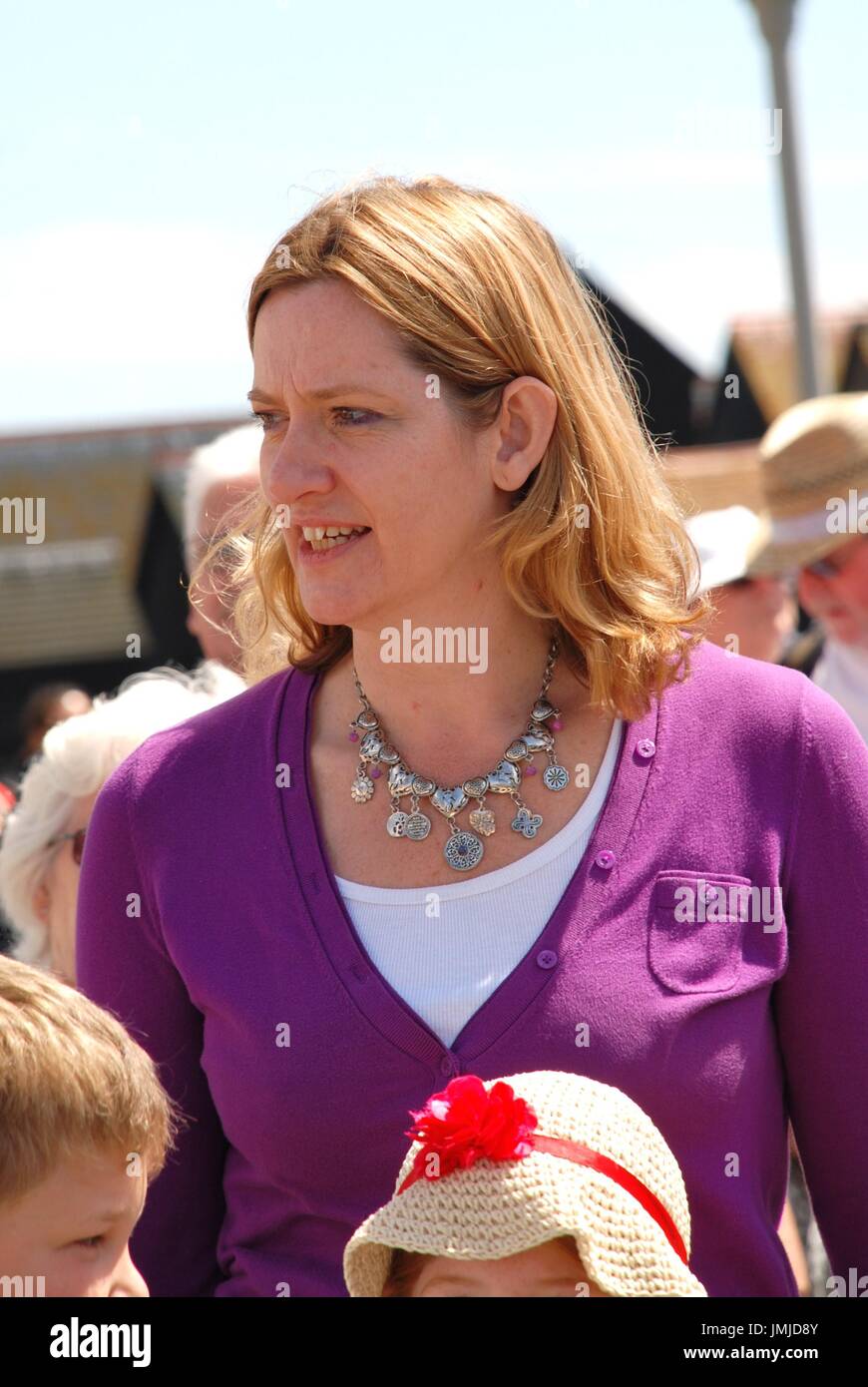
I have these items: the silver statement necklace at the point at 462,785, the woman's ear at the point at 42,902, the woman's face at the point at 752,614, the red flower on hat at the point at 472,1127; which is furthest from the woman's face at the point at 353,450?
the woman's face at the point at 752,614

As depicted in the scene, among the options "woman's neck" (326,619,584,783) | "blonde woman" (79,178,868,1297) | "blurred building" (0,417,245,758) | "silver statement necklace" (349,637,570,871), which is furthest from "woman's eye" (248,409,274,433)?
"blurred building" (0,417,245,758)

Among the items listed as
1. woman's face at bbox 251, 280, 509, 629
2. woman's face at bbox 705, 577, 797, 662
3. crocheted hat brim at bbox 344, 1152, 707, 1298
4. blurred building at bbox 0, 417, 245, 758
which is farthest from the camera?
blurred building at bbox 0, 417, 245, 758

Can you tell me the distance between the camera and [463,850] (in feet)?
8.13

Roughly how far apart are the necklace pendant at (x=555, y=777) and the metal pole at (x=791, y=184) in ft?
16.9

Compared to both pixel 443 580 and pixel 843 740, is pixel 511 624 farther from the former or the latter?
pixel 843 740

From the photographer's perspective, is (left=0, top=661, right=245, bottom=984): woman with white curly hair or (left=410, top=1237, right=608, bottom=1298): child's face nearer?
(left=410, top=1237, right=608, bottom=1298): child's face

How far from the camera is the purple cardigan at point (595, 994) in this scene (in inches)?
90.8

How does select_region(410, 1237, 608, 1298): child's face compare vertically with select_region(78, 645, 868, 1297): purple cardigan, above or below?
below

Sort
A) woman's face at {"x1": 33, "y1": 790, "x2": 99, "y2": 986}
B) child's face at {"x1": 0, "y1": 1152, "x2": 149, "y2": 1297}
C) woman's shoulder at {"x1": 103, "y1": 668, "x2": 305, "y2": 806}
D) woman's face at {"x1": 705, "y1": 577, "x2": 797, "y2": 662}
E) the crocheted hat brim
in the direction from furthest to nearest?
woman's face at {"x1": 705, "y1": 577, "x2": 797, "y2": 662}
woman's face at {"x1": 33, "y1": 790, "x2": 99, "y2": 986}
woman's shoulder at {"x1": 103, "y1": 668, "x2": 305, "y2": 806}
child's face at {"x1": 0, "y1": 1152, "x2": 149, "y2": 1297}
the crocheted hat brim

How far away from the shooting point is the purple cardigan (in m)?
2.31

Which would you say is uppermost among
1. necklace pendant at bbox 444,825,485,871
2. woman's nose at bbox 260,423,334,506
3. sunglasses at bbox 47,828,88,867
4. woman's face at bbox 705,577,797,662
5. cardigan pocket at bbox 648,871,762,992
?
woman's nose at bbox 260,423,334,506

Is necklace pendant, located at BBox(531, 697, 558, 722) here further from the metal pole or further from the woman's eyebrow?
the metal pole

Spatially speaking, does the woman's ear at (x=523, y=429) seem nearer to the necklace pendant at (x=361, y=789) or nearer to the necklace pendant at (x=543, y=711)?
the necklace pendant at (x=543, y=711)
